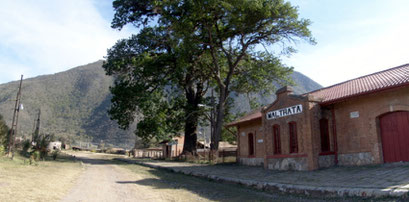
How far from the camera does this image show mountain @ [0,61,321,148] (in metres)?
91.6

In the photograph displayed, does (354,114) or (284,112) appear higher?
(284,112)

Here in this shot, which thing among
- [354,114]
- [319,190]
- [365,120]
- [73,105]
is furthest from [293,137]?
[73,105]

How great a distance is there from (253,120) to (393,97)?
9763 millimetres

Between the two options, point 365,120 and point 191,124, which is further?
point 191,124

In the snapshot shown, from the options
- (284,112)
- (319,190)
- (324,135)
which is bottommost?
(319,190)

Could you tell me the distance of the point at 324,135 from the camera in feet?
51.0

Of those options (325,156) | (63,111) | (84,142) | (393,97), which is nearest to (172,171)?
(325,156)

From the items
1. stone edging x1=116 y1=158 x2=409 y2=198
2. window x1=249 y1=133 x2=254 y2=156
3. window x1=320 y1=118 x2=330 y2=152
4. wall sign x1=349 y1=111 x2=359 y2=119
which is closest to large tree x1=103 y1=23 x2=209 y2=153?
window x1=249 y1=133 x2=254 y2=156

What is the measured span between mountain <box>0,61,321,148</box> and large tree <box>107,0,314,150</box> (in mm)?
46836

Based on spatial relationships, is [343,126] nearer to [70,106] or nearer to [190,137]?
[190,137]

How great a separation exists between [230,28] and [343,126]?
12.6 metres

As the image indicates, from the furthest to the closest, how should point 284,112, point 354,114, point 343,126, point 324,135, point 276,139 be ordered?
point 276,139 → point 284,112 → point 324,135 → point 343,126 → point 354,114

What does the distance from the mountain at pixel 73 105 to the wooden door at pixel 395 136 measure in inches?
2384

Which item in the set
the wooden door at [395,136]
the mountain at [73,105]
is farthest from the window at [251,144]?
the mountain at [73,105]
